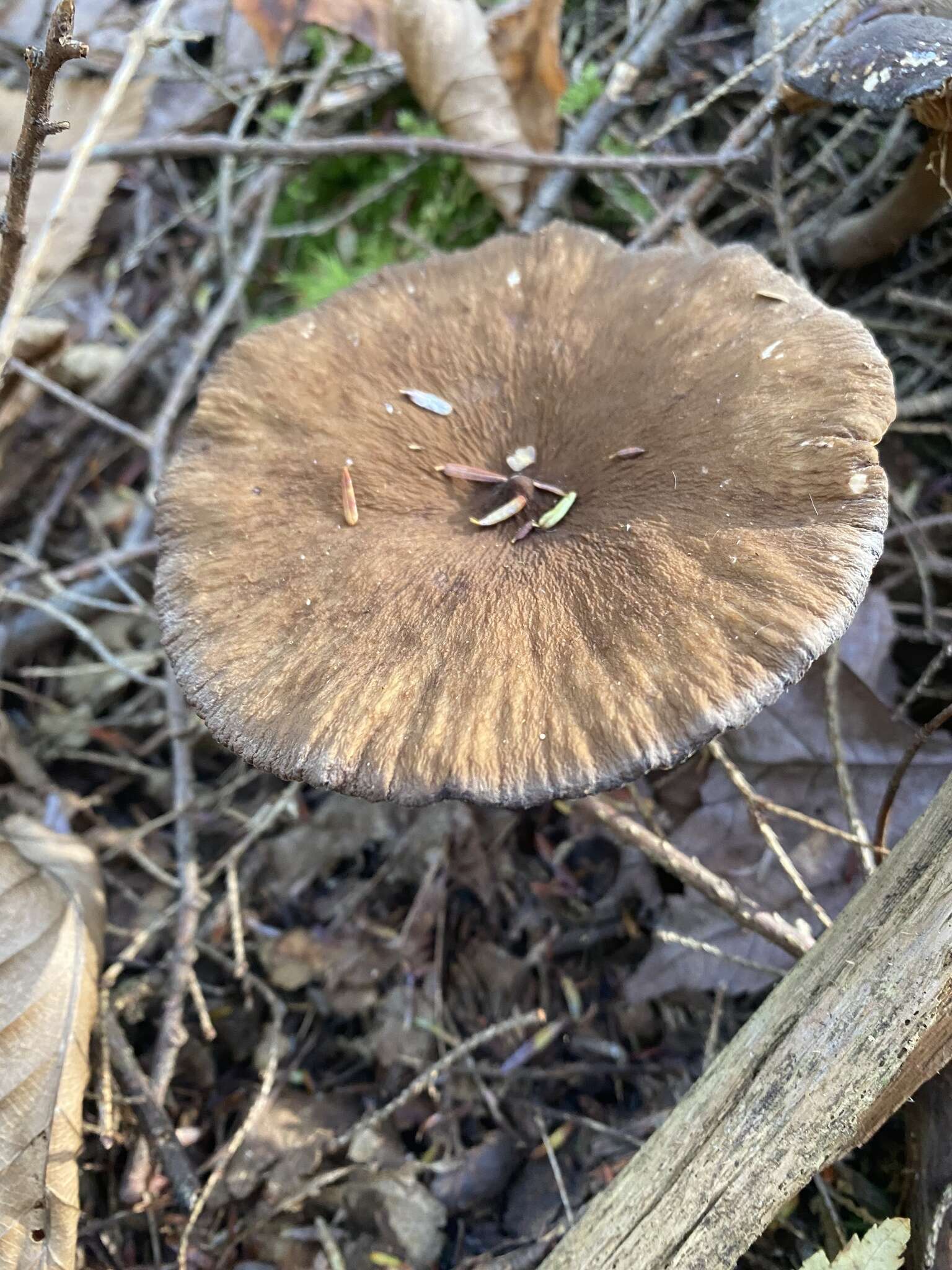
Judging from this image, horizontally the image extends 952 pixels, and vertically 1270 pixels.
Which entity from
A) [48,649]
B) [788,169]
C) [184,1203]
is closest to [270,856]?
[184,1203]

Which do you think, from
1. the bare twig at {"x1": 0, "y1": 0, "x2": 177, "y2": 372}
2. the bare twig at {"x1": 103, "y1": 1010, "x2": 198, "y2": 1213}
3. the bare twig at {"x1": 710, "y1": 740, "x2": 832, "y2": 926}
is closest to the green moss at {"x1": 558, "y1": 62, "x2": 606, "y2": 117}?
the bare twig at {"x1": 0, "y1": 0, "x2": 177, "y2": 372}

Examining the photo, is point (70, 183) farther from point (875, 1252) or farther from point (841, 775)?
point (875, 1252)

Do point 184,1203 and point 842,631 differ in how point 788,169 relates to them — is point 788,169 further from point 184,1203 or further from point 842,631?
point 184,1203

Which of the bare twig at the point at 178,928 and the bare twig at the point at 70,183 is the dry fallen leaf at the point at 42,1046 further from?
the bare twig at the point at 70,183

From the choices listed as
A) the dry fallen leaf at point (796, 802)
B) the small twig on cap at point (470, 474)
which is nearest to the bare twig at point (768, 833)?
the dry fallen leaf at point (796, 802)

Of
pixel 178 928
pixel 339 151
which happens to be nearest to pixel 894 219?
pixel 339 151

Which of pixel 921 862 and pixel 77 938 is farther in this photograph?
pixel 77 938
